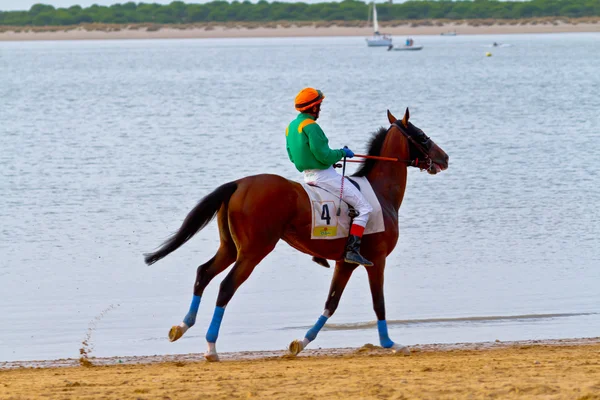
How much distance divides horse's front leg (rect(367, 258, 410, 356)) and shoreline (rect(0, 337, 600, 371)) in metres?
0.10

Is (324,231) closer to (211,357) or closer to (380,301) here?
(380,301)

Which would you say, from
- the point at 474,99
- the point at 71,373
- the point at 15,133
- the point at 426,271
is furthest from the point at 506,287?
the point at 474,99

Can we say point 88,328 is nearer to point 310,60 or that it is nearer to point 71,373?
point 71,373

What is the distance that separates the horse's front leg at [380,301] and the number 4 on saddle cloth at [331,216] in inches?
11.9

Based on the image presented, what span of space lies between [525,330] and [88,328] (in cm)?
417

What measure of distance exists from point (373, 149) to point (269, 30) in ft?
464

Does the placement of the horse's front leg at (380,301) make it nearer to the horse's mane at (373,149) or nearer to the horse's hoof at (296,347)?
the horse's hoof at (296,347)

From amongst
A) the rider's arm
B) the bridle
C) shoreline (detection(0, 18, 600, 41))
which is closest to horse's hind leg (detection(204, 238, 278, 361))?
the rider's arm

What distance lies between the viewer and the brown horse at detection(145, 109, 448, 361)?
8.45 m

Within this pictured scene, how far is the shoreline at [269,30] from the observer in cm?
14338

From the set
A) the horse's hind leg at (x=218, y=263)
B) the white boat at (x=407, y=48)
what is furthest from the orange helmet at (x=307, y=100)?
the white boat at (x=407, y=48)

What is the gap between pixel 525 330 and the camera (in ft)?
33.6

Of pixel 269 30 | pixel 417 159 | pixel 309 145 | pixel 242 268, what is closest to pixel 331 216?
pixel 309 145

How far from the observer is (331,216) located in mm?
8742
